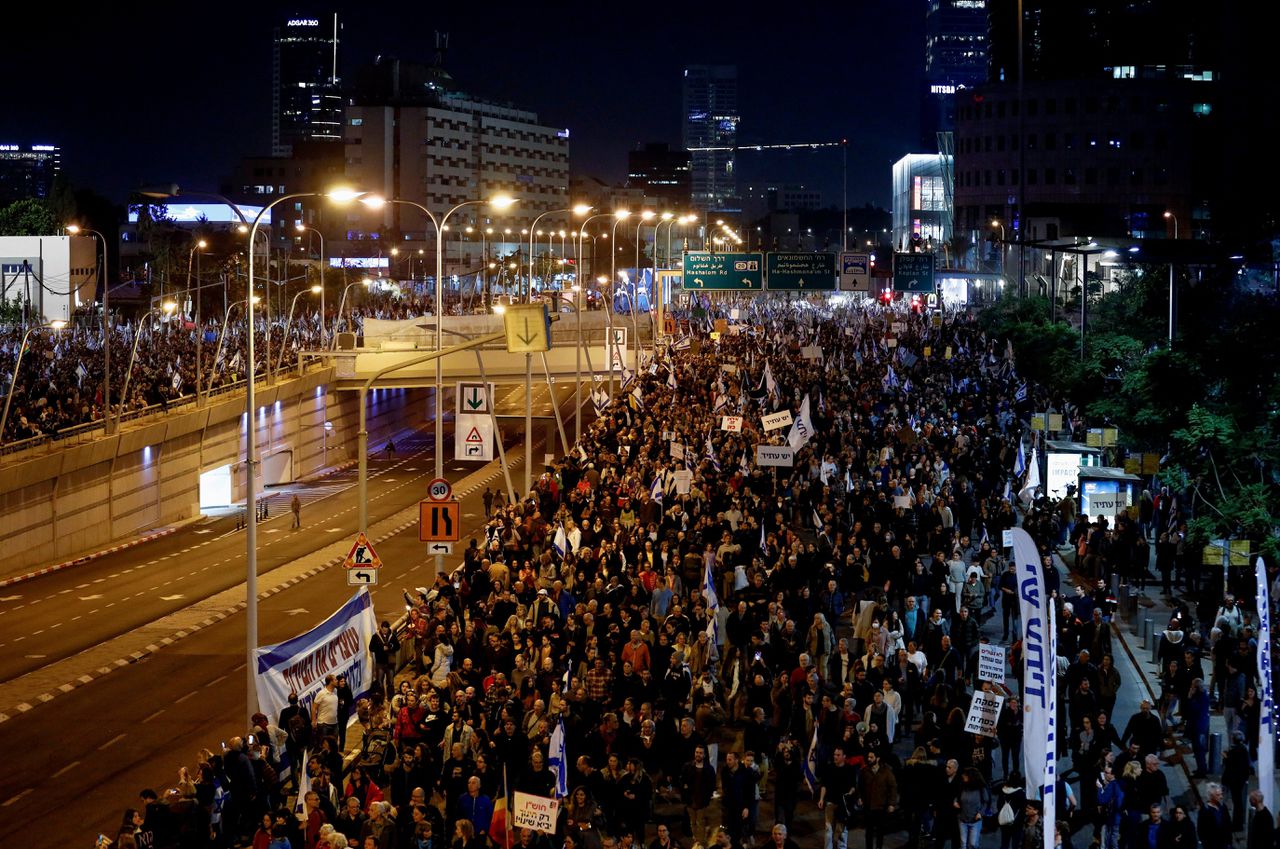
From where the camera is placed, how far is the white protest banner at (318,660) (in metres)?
18.3

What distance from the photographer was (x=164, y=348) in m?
66.0

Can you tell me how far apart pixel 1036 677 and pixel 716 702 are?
6.37m

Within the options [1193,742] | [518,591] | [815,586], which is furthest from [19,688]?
[1193,742]

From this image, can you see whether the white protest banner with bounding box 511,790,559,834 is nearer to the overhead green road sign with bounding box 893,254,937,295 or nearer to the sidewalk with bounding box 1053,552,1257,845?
the sidewalk with bounding box 1053,552,1257,845

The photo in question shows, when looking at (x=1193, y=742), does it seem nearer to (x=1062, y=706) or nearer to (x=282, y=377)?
(x=1062, y=706)

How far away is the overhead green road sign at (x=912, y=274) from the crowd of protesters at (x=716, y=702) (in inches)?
1599

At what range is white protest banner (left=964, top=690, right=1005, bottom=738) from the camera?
15922mm

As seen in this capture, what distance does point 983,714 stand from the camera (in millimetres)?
15961

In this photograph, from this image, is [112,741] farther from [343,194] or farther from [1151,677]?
[1151,677]

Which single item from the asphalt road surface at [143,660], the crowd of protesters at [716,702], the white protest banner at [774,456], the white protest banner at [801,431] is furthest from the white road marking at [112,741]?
the white protest banner at [801,431]

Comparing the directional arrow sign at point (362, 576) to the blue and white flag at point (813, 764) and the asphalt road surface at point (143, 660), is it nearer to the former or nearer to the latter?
the asphalt road surface at point (143, 660)

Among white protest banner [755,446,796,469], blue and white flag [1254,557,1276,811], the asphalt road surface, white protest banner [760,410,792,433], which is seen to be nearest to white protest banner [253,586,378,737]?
the asphalt road surface

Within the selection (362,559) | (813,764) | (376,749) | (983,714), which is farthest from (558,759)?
(362,559)

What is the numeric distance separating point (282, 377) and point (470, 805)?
49.6 m
